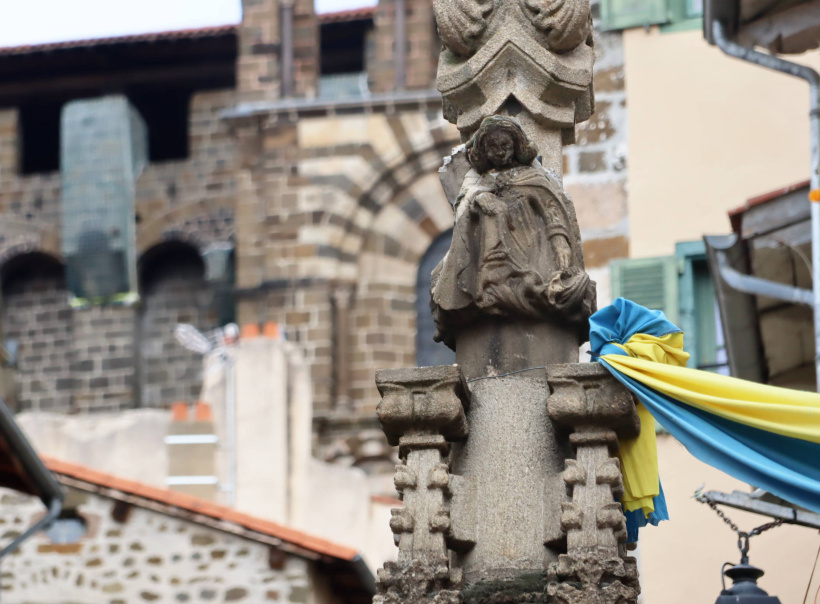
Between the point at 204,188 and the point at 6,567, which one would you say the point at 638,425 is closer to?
the point at 6,567

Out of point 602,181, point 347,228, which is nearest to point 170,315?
point 347,228

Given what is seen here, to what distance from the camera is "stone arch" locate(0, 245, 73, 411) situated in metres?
30.8

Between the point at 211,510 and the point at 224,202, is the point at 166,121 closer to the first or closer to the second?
the point at 224,202

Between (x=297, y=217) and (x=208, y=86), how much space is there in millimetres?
5136

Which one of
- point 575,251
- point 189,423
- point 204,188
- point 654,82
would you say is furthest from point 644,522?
point 204,188

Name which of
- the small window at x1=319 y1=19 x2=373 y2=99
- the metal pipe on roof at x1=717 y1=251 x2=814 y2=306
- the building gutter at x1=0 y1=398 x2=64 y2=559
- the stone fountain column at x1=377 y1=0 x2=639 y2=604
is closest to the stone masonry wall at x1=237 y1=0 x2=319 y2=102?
the small window at x1=319 y1=19 x2=373 y2=99

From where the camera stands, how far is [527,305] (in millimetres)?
7094

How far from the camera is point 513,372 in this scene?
7133 mm

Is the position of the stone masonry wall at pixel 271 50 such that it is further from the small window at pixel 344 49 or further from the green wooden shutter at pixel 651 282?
the green wooden shutter at pixel 651 282

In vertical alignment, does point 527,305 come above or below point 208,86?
below

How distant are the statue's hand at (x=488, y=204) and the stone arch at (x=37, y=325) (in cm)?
2393

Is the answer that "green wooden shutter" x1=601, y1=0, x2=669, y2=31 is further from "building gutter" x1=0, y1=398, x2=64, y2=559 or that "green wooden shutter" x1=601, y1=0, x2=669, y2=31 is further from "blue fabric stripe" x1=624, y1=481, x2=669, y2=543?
"blue fabric stripe" x1=624, y1=481, x2=669, y2=543

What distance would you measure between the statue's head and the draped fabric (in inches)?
33.1

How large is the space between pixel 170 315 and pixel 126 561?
15025 millimetres
